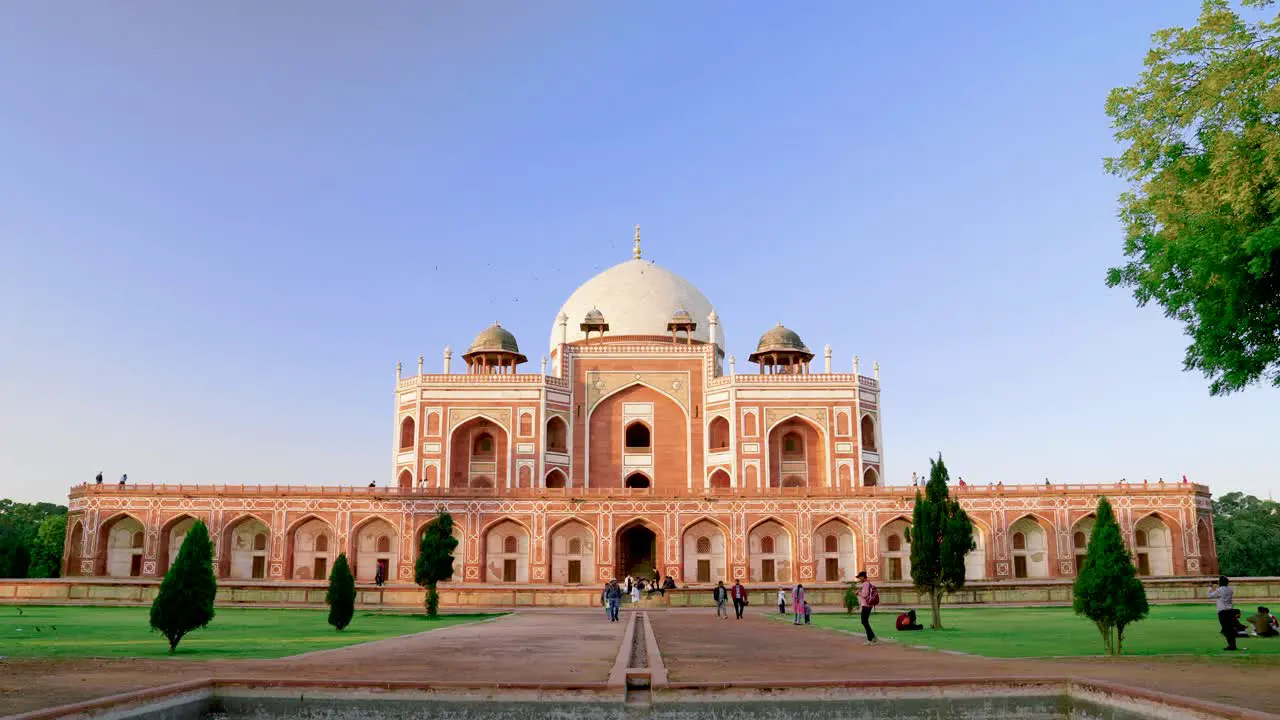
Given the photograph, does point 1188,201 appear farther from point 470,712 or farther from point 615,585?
point 615,585

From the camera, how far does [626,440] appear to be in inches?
1697

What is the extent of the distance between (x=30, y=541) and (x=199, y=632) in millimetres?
33514

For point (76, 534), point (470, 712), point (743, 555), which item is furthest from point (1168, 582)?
point (76, 534)

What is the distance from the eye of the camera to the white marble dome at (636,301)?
47.0 m

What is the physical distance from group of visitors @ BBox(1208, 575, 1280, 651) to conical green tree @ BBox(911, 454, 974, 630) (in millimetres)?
4894

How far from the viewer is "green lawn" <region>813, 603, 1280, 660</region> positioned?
12.9 meters

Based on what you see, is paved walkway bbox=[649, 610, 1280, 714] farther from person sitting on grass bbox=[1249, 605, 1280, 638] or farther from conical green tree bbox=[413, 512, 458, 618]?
conical green tree bbox=[413, 512, 458, 618]

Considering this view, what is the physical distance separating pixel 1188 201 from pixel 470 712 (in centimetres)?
1159

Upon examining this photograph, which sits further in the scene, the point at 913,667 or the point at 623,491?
the point at 623,491

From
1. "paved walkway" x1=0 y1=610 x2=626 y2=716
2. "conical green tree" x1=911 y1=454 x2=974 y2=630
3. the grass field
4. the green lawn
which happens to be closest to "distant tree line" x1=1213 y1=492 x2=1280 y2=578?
the green lawn

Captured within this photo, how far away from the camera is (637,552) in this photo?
39094mm

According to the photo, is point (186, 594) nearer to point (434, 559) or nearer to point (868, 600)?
point (868, 600)

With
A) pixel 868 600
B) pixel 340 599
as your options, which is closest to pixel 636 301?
pixel 340 599

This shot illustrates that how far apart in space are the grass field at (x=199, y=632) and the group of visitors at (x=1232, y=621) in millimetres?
11598
